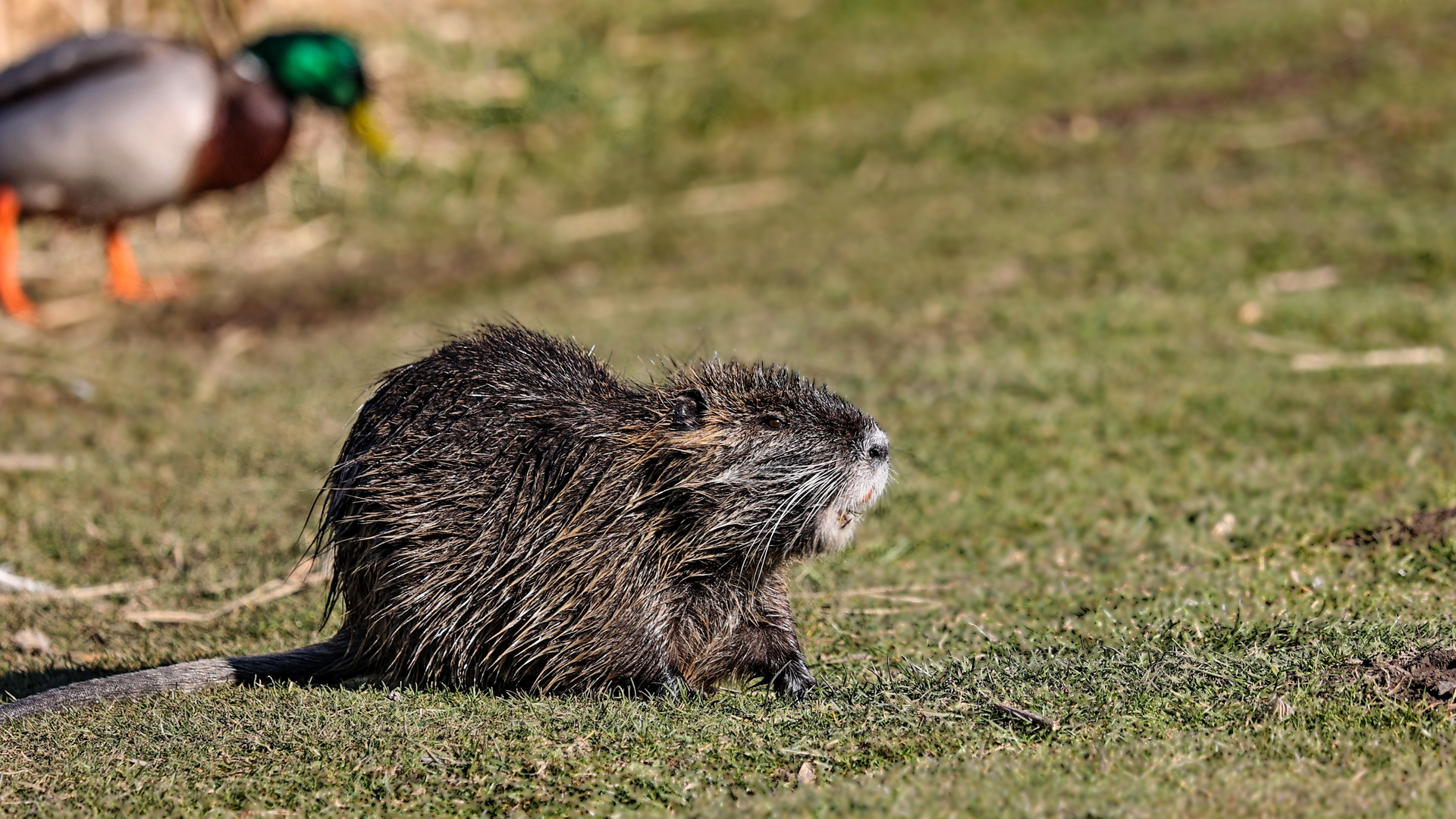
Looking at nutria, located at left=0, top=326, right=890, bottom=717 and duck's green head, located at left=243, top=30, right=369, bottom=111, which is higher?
duck's green head, located at left=243, top=30, right=369, bottom=111

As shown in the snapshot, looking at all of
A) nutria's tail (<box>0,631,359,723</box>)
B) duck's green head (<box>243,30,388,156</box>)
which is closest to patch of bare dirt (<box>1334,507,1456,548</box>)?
nutria's tail (<box>0,631,359,723</box>)

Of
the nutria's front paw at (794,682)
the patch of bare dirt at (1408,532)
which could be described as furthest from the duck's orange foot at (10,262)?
the patch of bare dirt at (1408,532)

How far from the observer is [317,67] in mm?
8664

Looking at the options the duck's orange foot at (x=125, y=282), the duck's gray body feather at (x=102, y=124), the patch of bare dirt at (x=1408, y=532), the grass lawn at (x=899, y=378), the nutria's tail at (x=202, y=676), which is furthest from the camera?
the duck's orange foot at (x=125, y=282)

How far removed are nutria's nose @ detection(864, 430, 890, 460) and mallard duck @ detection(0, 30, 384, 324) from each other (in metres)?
5.85

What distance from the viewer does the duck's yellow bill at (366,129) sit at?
9055mm

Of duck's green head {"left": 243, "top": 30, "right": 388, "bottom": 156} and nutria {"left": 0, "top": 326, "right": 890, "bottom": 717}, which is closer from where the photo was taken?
nutria {"left": 0, "top": 326, "right": 890, "bottom": 717}

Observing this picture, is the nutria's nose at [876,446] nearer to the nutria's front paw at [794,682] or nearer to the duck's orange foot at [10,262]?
the nutria's front paw at [794,682]

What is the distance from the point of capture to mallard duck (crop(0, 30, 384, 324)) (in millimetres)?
7973

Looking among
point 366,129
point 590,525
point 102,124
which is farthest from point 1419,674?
point 366,129

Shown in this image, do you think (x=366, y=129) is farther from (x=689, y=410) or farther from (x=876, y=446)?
A: (x=876, y=446)

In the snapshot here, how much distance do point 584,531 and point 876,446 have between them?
2.25ft

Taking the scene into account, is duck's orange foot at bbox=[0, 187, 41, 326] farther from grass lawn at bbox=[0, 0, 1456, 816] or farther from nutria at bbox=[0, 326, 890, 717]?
nutria at bbox=[0, 326, 890, 717]

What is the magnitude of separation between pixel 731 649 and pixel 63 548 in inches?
102
